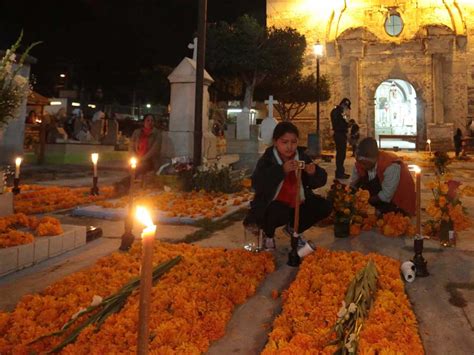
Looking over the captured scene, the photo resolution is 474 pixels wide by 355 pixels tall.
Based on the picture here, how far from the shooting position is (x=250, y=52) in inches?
933

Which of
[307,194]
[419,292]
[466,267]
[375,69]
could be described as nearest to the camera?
[419,292]

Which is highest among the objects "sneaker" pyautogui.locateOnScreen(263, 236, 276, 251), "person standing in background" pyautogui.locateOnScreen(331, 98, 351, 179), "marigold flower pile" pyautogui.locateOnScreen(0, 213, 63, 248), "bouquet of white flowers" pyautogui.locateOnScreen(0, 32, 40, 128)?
"person standing in background" pyautogui.locateOnScreen(331, 98, 351, 179)

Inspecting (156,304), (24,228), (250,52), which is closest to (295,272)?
(156,304)

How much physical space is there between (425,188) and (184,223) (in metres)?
6.23

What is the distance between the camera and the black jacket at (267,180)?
3.73 metres


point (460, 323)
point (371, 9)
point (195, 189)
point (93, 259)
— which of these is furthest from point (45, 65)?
point (460, 323)

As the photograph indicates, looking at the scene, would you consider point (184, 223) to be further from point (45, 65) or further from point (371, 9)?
point (45, 65)

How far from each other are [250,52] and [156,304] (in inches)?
900

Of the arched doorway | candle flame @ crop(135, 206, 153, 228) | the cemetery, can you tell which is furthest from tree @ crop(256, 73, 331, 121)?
candle flame @ crop(135, 206, 153, 228)

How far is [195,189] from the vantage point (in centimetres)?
779

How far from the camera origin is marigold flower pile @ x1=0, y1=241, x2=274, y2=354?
2182mm

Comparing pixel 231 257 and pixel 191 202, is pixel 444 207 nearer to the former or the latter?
pixel 231 257

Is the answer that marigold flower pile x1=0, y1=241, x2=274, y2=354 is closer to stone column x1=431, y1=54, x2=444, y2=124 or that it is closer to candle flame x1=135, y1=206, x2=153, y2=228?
candle flame x1=135, y1=206, x2=153, y2=228

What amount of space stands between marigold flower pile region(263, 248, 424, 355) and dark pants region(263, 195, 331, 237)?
0.55m
